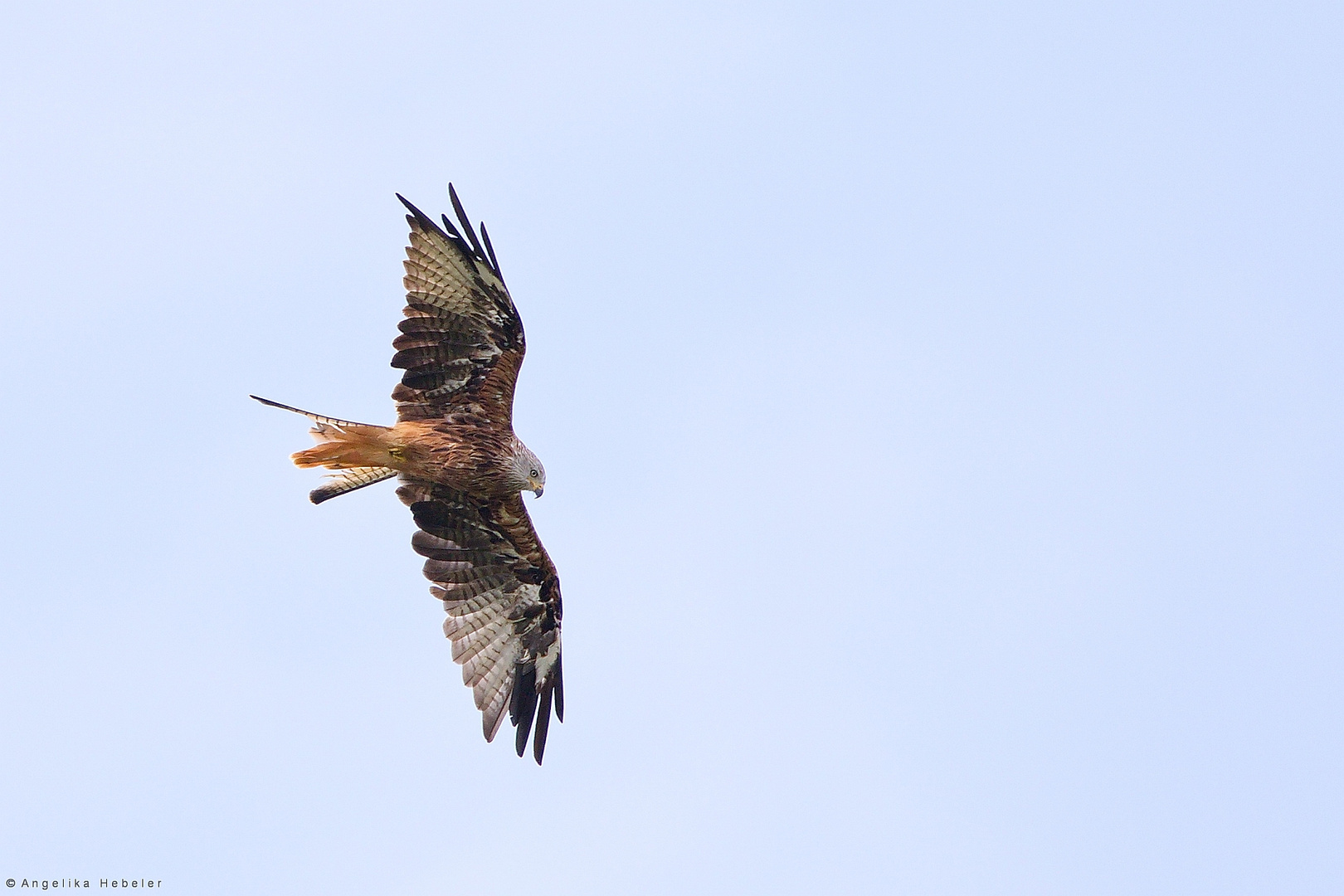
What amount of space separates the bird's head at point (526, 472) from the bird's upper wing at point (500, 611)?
489mm

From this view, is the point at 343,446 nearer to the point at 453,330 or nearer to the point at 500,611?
the point at 453,330

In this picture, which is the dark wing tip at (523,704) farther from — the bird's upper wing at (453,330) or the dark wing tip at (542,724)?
the bird's upper wing at (453,330)

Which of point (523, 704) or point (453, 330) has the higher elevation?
point (453, 330)

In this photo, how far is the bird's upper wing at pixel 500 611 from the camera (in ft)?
39.1

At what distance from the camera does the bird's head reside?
1116cm

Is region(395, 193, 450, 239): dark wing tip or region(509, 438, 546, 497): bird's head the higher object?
region(395, 193, 450, 239): dark wing tip

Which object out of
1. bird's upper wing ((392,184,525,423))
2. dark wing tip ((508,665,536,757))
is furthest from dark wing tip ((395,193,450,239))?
dark wing tip ((508,665,536,757))

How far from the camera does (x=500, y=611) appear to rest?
12172 millimetres

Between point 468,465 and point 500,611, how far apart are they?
63.8 inches

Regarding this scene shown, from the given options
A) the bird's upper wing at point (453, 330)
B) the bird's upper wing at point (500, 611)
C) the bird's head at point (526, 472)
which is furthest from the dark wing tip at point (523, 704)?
the bird's upper wing at point (453, 330)

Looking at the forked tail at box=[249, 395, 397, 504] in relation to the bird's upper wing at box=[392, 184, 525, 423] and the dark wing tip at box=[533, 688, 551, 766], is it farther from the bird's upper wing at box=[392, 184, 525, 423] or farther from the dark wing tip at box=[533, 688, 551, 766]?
the dark wing tip at box=[533, 688, 551, 766]

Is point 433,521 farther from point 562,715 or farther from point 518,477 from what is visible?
point 562,715

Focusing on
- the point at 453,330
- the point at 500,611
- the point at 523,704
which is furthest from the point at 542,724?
the point at 453,330

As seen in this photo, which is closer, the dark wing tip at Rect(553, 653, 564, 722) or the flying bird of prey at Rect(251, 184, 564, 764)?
the flying bird of prey at Rect(251, 184, 564, 764)
